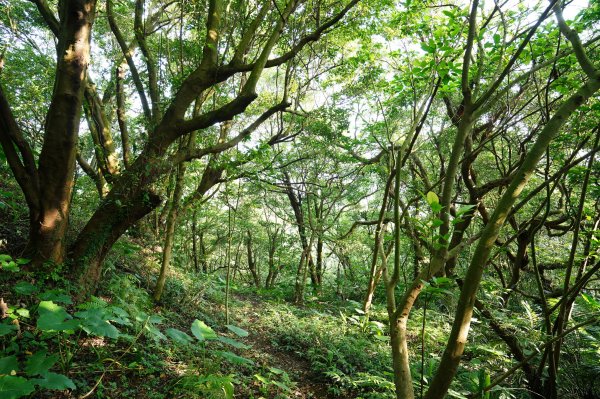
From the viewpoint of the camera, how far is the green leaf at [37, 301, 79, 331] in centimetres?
188

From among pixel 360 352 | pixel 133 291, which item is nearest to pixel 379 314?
pixel 360 352

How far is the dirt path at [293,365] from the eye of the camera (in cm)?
438

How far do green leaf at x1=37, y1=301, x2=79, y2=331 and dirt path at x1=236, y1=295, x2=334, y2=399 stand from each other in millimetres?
2899

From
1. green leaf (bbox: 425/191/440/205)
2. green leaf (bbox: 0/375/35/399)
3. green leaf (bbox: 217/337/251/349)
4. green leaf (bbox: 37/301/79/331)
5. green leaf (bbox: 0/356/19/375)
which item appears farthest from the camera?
green leaf (bbox: 217/337/251/349)

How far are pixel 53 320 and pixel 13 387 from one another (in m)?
0.36

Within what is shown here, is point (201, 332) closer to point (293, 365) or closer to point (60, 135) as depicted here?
point (60, 135)

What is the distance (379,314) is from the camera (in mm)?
7305

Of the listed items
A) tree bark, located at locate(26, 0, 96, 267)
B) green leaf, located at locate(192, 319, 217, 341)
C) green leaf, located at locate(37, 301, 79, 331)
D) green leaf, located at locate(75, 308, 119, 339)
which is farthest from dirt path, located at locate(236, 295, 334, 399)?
tree bark, located at locate(26, 0, 96, 267)

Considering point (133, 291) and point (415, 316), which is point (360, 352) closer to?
point (415, 316)

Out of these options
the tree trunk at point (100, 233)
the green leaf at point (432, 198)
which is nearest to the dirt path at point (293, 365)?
the tree trunk at point (100, 233)

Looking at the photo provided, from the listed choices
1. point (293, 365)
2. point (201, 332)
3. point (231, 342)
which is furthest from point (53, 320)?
point (293, 365)

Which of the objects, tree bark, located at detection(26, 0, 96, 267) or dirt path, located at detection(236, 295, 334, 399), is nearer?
tree bark, located at detection(26, 0, 96, 267)

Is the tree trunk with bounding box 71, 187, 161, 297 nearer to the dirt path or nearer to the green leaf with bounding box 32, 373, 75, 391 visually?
the green leaf with bounding box 32, 373, 75, 391

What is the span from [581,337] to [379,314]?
12.4 feet
